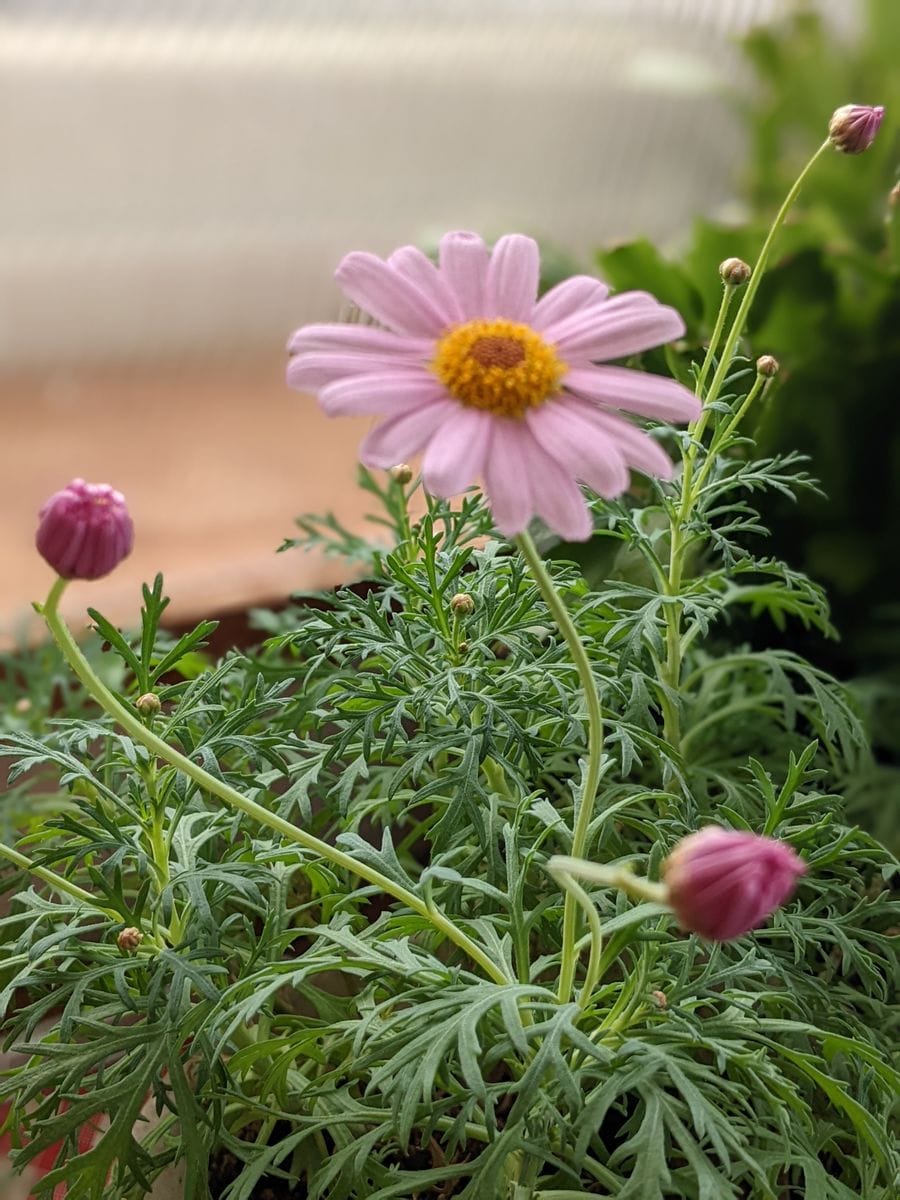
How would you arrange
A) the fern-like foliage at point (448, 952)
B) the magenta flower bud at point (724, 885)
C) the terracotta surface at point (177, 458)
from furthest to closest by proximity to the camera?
the terracotta surface at point (177, 458) < the fern-like foliage at point (448, 952) < the magenta flower bud at point (724, 885)

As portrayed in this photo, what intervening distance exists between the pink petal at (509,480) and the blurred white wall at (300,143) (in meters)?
1.16

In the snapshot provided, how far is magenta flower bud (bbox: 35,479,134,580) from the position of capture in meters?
0.31

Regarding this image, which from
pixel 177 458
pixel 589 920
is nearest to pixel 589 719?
pixel 589 920

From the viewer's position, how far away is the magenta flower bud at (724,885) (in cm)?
27

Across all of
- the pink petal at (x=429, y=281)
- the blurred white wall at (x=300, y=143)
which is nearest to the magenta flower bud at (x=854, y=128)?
the pink petal at (x=429, y=281)

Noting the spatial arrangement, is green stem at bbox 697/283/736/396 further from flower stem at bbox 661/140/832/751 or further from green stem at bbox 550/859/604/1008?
green stem at bbox 550/859/604/1008

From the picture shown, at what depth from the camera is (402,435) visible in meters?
0.29

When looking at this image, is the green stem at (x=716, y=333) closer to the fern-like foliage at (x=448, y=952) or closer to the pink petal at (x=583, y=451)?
the fern-like foliage at (x=448, y=952)

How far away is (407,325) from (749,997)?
0.77 feet

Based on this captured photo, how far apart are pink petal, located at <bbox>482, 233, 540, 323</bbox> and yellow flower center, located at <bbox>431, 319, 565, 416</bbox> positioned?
0.05 feet

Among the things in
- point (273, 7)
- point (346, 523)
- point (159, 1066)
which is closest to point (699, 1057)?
point (159, 1066)

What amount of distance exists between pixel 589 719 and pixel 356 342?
0.12 metres

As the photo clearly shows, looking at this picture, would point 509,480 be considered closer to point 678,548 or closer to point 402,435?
point 402,435

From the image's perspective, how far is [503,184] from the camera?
5.07 ft
